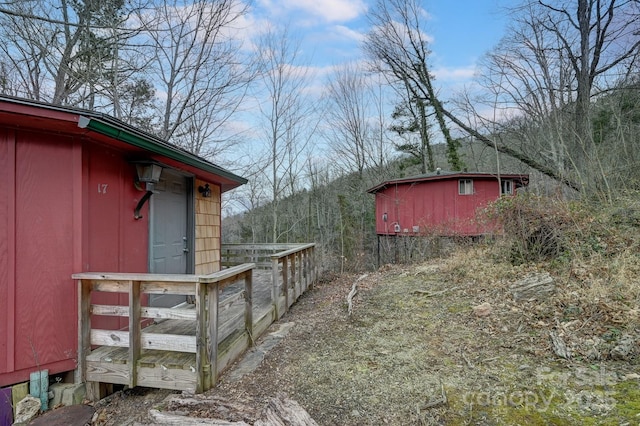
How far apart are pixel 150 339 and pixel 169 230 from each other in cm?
206

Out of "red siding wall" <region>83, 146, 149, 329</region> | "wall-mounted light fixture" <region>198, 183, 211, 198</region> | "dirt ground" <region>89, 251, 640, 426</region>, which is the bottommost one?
"dirt ground" <region>89, 251, 640, 426</region>

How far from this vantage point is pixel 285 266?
213 inches

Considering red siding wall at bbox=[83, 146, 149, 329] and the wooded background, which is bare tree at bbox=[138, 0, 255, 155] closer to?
the wooded background

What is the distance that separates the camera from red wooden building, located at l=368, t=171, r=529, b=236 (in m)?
12.8

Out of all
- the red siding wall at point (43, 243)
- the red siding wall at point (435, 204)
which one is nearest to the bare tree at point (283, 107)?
the red siding wall at point (435, 204)

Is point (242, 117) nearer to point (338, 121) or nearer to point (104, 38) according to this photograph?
point (104, 38)

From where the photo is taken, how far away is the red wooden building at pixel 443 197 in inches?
502

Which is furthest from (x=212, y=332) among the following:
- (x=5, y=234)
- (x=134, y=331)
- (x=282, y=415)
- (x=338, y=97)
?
(x=338, y=97)

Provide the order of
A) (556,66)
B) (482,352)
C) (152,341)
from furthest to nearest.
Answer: (556,66) < (482,352) < (152,341)

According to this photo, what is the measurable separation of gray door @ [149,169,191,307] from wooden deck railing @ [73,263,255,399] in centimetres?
124

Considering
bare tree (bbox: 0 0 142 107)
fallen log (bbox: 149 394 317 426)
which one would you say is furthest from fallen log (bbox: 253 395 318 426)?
bare tree (bbox: 0 0 142 107)

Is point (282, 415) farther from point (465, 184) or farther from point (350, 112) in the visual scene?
point (350, 112)

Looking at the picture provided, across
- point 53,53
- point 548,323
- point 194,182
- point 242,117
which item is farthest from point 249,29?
point 548,323

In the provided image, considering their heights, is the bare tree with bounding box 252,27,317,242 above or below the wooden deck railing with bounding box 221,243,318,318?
above
